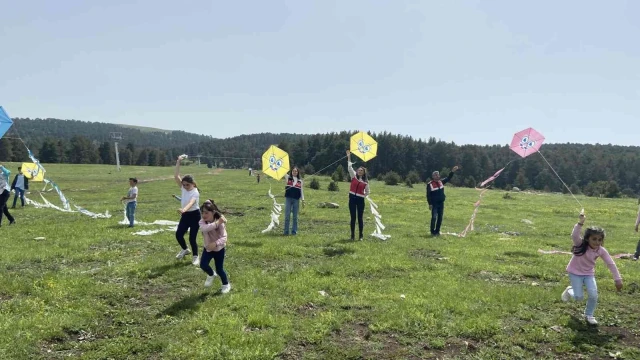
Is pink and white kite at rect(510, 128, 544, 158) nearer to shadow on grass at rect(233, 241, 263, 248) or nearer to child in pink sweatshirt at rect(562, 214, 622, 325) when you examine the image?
child in pink sweatshirt at rect(562, 214, 622, 325)

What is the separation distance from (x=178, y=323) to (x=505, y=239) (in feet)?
51.3

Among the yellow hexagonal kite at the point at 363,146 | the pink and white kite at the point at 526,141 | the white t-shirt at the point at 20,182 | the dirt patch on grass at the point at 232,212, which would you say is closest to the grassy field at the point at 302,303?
the pink and white kite at the point at 526,141

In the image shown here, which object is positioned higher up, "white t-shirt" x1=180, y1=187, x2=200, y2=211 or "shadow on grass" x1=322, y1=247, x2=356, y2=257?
"white t-shirt" x1=180, y1=187, x2=200, y2=211

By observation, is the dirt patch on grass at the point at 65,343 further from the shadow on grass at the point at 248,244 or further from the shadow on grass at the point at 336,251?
the shadow on grass at the point at 336,251

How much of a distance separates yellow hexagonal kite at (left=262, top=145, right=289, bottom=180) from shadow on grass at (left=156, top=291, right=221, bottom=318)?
1112 cm

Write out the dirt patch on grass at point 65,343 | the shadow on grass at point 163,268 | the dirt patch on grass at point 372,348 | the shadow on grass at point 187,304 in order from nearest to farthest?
the dirt patch on grass at point 65,343, the dirt patch on grass at point 372,348, the shadow on grass at point 187,304, the shadow on grass at point 163,268

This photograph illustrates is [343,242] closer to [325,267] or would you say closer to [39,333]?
[325,267]

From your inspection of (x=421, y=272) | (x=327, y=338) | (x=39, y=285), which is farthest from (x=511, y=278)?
(x=39, y=285)

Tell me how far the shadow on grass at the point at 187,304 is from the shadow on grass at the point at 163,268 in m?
2.12

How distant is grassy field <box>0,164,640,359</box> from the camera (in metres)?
7.43

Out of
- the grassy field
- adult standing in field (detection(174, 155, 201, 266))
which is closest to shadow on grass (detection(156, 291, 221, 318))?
the grassy field

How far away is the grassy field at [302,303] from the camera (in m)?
7.43

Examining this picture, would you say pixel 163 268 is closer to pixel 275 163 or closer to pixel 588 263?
pixel 275 163

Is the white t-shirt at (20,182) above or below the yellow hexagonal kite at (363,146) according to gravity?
below
